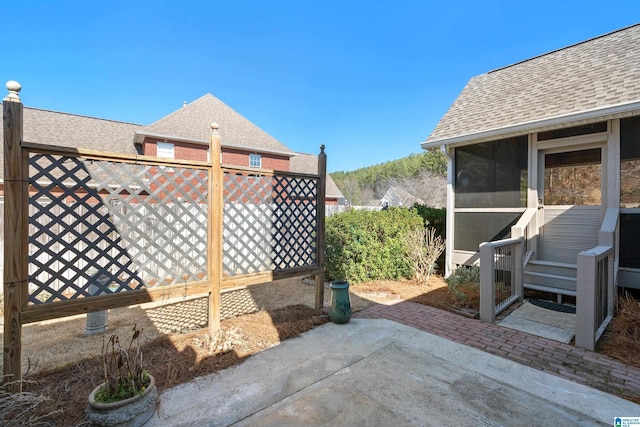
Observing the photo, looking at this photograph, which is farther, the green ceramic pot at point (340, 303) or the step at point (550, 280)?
the step at point (550, 280)

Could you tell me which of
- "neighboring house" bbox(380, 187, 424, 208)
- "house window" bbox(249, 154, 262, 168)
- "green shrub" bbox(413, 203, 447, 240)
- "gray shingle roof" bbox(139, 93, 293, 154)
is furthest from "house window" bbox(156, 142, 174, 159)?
"neighboring house" bbox(380, 187, 424, 208)

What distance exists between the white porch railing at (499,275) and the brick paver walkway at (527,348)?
0.33 metres

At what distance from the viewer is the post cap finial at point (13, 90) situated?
2.31m

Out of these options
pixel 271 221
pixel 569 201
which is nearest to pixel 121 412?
pixel 271 221

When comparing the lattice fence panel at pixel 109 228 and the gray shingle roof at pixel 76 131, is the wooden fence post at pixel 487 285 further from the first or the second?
the gray shingle roof at pixel 76 131

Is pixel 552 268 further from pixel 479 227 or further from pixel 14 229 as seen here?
pixel 14 229

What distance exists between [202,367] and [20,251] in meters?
1.89

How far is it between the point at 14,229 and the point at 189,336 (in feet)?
6.85

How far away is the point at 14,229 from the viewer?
7.80 ft

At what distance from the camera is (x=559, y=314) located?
4.55 metres

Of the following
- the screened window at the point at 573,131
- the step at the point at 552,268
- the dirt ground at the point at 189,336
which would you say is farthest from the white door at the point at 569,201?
the dirt ground at the point at 189,336

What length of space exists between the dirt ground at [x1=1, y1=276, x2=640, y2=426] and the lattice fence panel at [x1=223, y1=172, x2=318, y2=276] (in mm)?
847

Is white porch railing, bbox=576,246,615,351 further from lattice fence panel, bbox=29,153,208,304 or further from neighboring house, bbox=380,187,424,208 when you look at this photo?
neighboring house, bbox=380,187,424,208

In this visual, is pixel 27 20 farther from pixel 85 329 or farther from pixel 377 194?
pixel 377 194
